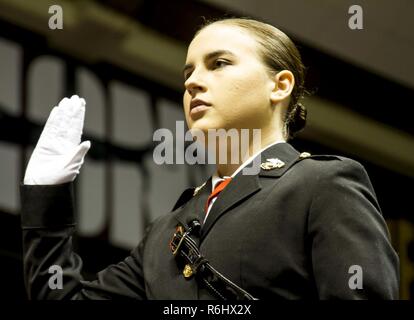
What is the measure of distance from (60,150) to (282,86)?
40 cm

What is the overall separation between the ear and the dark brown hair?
1 cm

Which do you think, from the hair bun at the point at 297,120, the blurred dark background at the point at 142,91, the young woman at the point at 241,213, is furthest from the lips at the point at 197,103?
the blurred dark background at the point at 142,91

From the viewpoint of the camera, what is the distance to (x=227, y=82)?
128cm

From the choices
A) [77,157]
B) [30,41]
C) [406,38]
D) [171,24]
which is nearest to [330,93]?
[406,38]

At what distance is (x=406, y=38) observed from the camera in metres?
2.45

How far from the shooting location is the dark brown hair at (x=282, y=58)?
4.44 ft

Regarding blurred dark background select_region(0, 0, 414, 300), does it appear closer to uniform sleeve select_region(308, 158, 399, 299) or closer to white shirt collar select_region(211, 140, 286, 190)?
white shirt collar select_region(211, 140, 286, 190)

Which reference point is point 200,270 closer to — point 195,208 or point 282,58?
point 195,208

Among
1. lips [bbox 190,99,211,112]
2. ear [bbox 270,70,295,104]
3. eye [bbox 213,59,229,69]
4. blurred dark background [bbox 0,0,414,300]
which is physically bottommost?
blurred dark background [bbox 0,0,414,300]

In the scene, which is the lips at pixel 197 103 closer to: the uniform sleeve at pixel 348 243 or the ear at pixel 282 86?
the ear at pixel 282 86

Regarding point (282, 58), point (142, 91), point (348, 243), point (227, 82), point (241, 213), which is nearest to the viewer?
point (348, 243)

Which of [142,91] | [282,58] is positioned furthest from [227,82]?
[142,91]

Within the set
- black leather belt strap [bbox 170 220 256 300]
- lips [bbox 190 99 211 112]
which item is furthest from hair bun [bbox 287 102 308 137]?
black leather belt strap [bbox 170 220 256 300]

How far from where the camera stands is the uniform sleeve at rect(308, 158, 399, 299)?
1.05 meters
